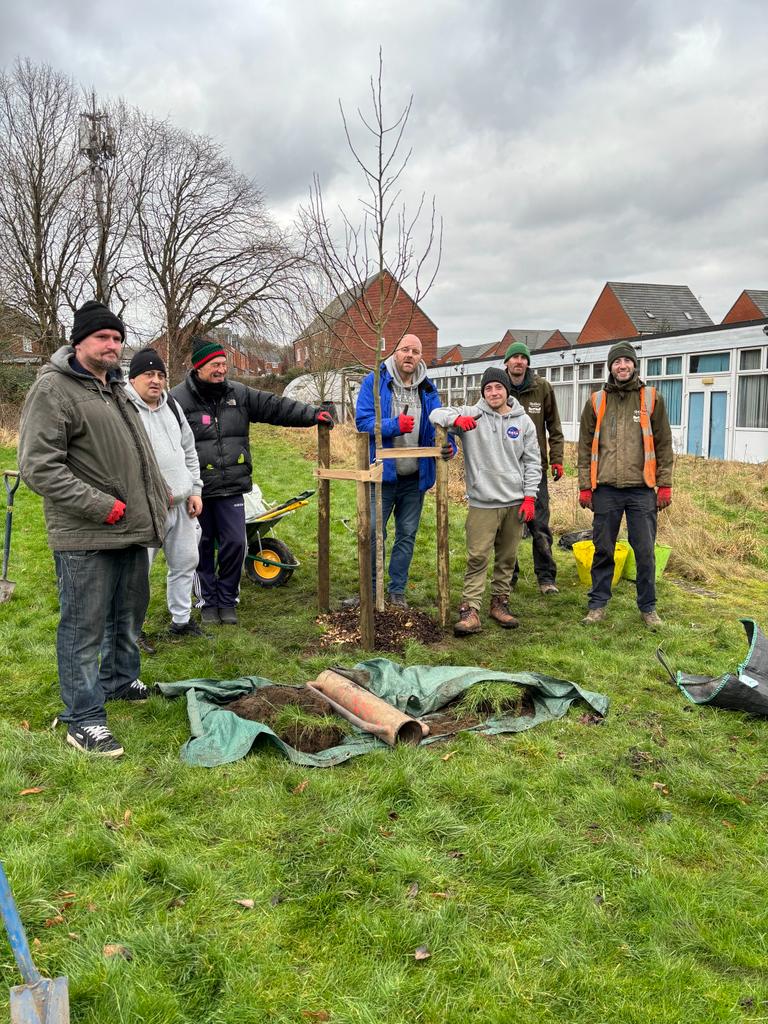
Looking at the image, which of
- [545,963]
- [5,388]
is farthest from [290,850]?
[5,388]

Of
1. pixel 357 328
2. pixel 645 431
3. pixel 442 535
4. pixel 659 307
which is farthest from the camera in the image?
pixel 659 307

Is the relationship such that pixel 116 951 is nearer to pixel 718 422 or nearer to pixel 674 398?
pixel 718 422

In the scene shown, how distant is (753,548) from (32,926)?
870cm

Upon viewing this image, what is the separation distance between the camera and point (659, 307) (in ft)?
121

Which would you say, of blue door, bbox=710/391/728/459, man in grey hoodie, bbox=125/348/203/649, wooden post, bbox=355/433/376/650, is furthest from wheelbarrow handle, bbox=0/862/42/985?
blue door, bbox=710/391/728/459

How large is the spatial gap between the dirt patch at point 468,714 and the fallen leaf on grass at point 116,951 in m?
1.96

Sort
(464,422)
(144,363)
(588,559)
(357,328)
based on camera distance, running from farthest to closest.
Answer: (357,328)
(588,559)
(464,422)
(144,363)

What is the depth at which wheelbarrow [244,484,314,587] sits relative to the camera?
6973 mm

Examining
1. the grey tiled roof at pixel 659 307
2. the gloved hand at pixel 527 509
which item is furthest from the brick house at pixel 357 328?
the grey tiled roof at pixel 659 307

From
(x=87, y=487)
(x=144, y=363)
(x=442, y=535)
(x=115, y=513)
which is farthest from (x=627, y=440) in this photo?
(x=87, y=487)

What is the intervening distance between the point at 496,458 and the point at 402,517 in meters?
0.90

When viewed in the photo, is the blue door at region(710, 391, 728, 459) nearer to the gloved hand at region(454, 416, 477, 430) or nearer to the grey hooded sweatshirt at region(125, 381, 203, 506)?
the gloved hand at region(454, 416, 477, 430)

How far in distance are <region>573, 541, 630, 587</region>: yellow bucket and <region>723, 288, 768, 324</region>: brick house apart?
98.1 ft

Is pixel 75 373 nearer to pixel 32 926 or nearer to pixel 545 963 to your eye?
pixel 32 926
